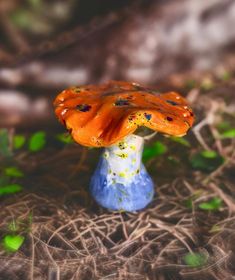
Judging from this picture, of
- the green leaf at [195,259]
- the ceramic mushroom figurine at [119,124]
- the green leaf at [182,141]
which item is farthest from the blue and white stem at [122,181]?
the green leaf at [182,141]

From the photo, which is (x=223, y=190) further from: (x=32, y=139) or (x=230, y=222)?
(x=32, y=139)

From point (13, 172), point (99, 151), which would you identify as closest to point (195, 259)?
point (99, 151)

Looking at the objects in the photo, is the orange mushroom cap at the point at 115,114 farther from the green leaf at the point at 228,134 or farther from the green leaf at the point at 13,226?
the green leaf at the point at 228,134

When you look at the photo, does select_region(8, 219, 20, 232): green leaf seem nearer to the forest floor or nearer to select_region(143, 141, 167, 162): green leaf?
the forest floor

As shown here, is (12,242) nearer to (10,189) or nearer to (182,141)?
(10,189)

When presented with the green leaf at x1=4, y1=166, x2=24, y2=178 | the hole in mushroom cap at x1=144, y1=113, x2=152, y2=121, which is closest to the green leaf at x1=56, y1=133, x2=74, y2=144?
the green leaf at x1=4, y1=166, x2=24, y2=178
